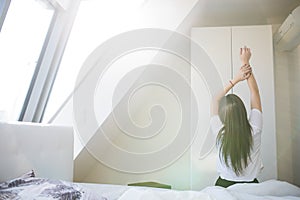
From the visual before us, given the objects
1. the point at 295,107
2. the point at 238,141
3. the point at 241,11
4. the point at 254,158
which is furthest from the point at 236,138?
the point at 241,11


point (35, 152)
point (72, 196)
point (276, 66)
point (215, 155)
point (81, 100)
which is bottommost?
point (72, 196)

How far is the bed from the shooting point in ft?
3.88

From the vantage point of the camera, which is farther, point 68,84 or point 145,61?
point 145,61

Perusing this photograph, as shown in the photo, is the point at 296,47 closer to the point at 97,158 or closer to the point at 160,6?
the point at 160,6

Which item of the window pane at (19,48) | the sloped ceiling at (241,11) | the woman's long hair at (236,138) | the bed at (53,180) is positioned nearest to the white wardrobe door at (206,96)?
the sloped ceiling at (241,11)

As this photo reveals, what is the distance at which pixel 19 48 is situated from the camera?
81.2 inches

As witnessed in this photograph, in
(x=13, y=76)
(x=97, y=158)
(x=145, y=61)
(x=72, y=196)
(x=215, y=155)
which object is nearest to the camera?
(x=72, y=196)

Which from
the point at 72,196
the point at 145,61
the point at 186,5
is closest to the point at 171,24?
the point at 186,5

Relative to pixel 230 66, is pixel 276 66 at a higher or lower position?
higher

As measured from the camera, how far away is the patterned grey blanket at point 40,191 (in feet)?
3.53

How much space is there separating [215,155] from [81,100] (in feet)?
4.37

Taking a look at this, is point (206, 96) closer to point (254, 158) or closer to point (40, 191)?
point (254, 158)

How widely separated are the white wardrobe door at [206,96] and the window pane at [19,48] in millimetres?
1425

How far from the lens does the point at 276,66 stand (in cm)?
308
